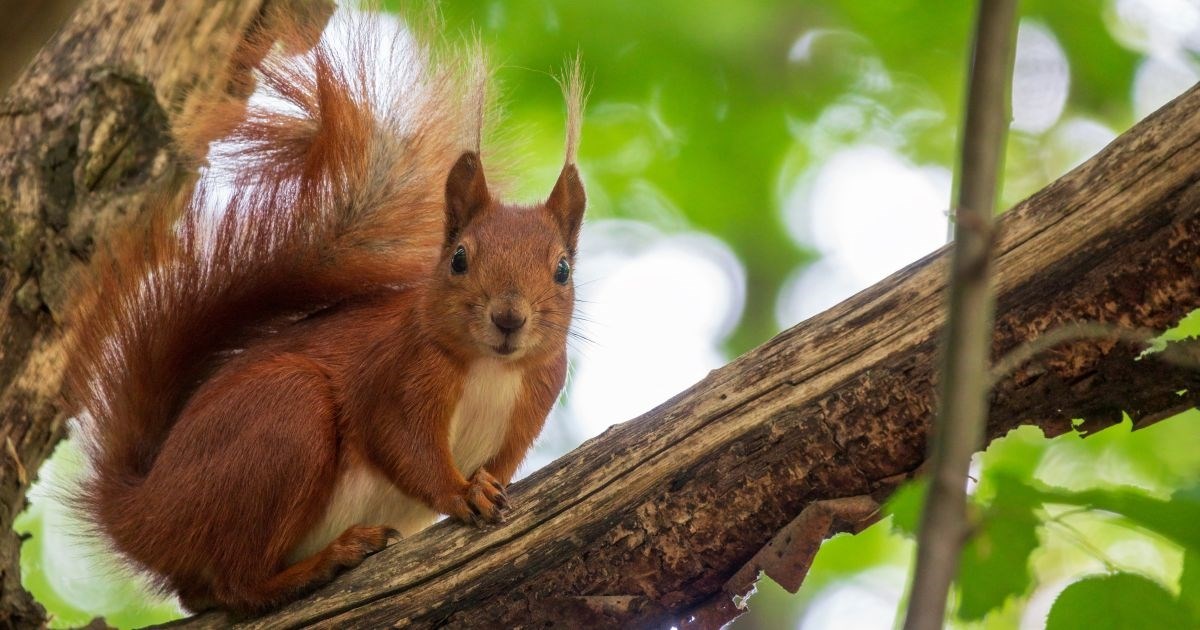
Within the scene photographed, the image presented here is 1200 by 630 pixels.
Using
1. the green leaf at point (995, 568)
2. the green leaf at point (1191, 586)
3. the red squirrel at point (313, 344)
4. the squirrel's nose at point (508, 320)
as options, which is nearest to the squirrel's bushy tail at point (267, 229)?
the red squirrel at point (313, 344)

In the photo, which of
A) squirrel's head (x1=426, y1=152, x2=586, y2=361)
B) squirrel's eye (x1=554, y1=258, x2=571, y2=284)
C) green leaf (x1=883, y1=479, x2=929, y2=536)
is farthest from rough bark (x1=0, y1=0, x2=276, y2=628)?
green leaf (x1=883, y1=479, x2=929, y2=536)

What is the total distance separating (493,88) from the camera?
11.1ft

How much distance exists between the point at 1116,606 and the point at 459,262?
6.64ft

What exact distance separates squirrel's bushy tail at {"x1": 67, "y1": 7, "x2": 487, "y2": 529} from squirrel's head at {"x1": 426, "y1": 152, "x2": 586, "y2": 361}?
214 millimetres

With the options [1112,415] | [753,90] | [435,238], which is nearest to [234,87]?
[435,238]

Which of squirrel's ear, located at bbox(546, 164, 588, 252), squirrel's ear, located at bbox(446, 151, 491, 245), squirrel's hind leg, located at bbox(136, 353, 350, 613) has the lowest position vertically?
squirrel's hind leg, located at bbox(136, 353, 350, 613)

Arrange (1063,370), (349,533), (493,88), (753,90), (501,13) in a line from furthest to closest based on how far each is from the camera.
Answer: (753,90) → (501,13) → (493,88) → (349,533) → (1063,370)

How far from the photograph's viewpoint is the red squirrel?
9.03 ft

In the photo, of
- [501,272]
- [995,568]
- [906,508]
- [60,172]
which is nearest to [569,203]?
[501,272]

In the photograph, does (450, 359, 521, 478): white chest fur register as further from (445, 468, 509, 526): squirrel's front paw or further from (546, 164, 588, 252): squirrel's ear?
(546, 164, 588, 252): squirrel's ear

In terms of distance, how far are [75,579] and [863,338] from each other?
13.8 ft

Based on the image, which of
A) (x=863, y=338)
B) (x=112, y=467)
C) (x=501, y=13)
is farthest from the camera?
(x=501, y=13)

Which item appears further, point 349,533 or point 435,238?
point 435,238

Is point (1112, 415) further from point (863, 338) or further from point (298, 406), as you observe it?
point (298, 406)
